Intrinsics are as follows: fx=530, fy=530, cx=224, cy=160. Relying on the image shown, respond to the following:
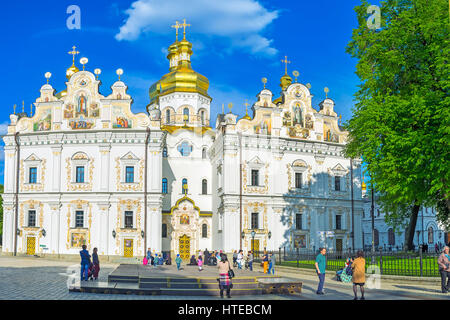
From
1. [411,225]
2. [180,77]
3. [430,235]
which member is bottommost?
[430,235]

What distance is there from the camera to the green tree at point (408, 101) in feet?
76.7

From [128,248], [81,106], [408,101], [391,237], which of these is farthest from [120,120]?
[391,237]

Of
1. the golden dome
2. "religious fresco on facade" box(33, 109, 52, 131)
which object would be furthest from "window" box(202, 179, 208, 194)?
"religious fresco on facade" box(33, 109, 52, 131)

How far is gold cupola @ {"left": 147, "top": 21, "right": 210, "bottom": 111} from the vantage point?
181 feet

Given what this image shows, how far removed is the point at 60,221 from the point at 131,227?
18.9ft

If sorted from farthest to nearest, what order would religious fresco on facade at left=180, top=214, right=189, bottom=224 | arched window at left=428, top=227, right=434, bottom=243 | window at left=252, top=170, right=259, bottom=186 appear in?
arched window at left=428, top=227, right=434, bottom=243
religious fresco on facade at left=180, top=214, right=189, bottom=224
window at left=252, top=170, right=259, bottom=186

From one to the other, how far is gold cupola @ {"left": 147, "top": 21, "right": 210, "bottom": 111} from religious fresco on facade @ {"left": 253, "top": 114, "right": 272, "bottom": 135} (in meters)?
12.1

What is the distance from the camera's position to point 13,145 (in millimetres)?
44531

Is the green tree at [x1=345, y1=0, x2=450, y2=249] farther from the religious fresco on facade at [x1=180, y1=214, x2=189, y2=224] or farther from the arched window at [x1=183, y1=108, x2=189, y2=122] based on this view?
the arched window at [x1=183, y1=108, x2=189, y2=122]

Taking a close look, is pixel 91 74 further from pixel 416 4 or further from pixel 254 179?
pixel 416 4

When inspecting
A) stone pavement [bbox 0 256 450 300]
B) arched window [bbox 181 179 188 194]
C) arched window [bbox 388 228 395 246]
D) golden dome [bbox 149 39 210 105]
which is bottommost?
arched window [bbox 388 228 395 246]

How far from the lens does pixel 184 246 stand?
46344 mm

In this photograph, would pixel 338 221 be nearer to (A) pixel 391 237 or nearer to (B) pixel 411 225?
(B) pixel 411 225

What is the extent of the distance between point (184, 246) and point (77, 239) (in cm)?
927
